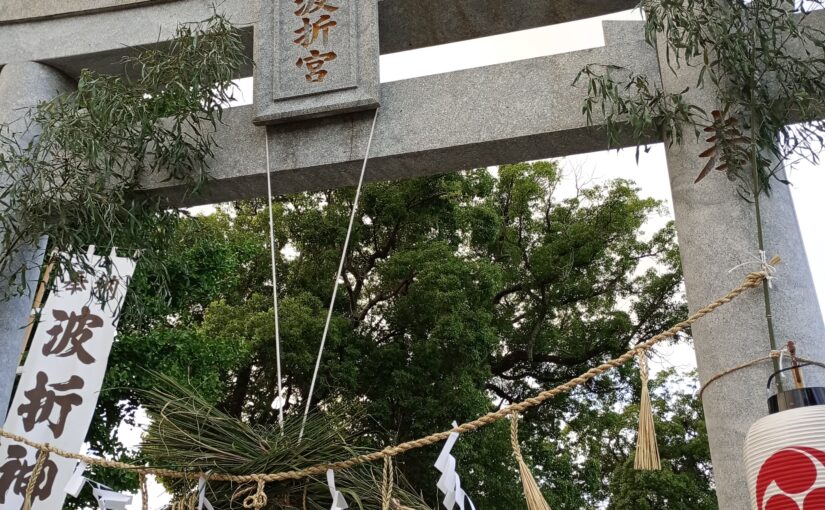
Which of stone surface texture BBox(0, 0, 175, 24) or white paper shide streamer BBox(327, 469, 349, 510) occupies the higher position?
stone surface texture BBox(0, 0, 175, 24)

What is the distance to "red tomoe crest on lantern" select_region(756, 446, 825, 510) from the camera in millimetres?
1358

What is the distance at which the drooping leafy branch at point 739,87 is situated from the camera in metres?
2.23

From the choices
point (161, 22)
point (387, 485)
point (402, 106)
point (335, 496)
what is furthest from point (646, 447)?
point (161, 22)


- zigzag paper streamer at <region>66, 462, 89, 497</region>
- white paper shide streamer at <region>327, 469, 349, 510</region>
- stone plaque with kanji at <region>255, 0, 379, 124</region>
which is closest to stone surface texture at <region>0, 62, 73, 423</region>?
zigzag paper streamer at <region>66, 462, 89, 497</region>

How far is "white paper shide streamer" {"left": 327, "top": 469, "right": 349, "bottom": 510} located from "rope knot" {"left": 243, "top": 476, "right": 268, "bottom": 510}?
0.47ft

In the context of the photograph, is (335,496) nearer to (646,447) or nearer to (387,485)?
(387,485)

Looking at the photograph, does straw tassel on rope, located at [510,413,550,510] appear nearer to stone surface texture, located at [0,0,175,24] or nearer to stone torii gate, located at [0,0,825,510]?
stone torii gate, located at [0,0,825,510]

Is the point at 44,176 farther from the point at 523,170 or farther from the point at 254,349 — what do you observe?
the point at 523,170

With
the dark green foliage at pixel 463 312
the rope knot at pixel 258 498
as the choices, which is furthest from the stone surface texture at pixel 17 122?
the dark green foliage at pixel 463 312

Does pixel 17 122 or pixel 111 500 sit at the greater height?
pixel 17 122

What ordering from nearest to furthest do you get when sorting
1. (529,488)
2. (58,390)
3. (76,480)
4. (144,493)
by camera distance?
1. (529,488)
2. (144,493)
3. (76,480)
4. (58,390)

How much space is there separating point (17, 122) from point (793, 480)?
2.77 meters

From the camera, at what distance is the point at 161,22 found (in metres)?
3.03

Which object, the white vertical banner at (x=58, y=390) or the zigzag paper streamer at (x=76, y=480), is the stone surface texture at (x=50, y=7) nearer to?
the white vertical banner at (x=58, y=390)
